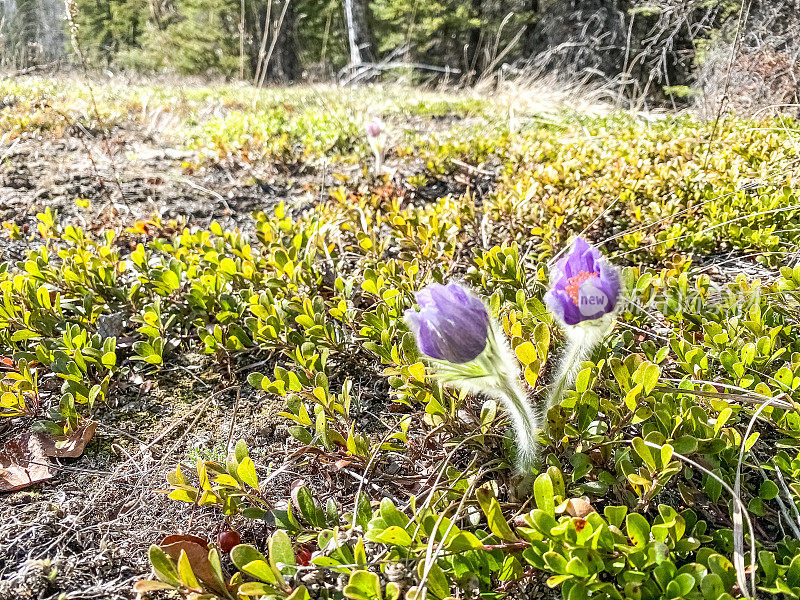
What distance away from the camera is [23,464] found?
1.60 m

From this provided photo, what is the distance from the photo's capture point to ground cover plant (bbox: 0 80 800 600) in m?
1.11

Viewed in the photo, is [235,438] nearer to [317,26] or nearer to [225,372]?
[225,372]

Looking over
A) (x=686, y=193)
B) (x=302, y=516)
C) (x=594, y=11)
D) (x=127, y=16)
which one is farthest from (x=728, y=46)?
(x=127, y=16)

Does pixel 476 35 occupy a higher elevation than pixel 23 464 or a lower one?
higher

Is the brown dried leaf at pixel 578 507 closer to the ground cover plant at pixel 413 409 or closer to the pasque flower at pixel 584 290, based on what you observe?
the ground cover plant at pixel 413 409

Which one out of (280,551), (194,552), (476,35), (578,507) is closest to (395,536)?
(280,551)

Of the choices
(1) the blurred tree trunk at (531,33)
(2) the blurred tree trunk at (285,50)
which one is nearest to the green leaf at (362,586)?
(1) the blurred tree trunk at (531,33)

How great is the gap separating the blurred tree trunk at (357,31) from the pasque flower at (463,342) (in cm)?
1406

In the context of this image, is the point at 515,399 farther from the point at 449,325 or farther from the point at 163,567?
the point at 163,567

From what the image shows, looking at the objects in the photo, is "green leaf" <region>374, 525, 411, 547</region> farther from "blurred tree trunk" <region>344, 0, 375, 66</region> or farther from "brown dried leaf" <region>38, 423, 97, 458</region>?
"blurred tree trunk" <region>344, 0, 375, 66</region>

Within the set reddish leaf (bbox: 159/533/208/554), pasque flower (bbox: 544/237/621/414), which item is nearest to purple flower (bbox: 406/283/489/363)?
pasque flower (bbox: 544/237/621/414)

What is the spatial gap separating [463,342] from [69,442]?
127 cm

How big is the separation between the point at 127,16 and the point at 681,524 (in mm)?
30523

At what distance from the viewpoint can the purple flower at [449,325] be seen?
1.08m
